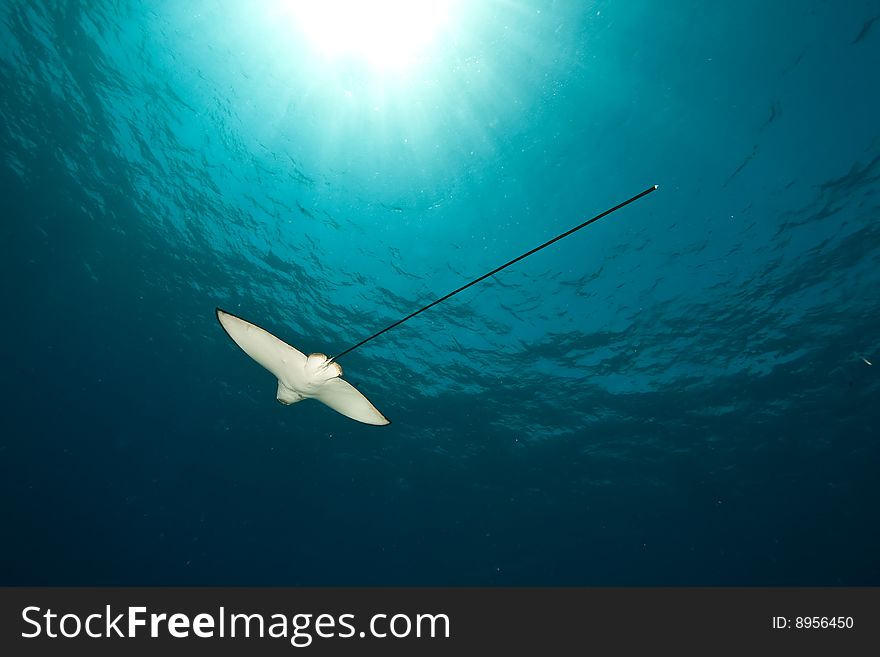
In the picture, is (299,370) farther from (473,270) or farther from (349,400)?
(473,270)

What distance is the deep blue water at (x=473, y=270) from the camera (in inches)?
321

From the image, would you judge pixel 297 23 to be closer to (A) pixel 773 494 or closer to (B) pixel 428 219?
(B) pixel 428 219

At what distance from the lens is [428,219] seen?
425 inches

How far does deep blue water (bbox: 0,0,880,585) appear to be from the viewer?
26.7ft

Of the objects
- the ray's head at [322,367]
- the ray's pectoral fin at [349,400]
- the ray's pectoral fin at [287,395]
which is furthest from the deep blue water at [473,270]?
the ray's head at [322,367]

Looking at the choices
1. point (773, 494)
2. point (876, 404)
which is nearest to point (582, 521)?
point (773, 494)

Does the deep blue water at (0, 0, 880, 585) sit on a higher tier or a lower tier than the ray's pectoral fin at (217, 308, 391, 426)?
higher

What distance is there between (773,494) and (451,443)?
44.9 feet

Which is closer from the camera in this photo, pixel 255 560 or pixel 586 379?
pixel 586 379

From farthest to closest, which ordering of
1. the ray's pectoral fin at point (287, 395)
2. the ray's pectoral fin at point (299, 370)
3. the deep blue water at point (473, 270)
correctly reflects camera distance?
1. the deep blue water at point (473, 270)
2. the ray's pectoral fin at point (287, 395)
3. the ray's pectoral fin at point (299, 370)

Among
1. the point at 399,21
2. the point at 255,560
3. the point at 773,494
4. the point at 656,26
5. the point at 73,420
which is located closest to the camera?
the point at 656,26

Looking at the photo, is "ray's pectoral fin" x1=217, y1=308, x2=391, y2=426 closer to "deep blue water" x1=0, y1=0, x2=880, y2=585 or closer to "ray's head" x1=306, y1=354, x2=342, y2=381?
"ray's head" x1=306, y1=354, x2=342, y2=381

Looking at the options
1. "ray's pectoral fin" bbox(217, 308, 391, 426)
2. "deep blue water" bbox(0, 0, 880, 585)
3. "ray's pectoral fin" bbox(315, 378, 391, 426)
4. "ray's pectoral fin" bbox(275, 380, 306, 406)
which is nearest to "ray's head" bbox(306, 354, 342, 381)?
"ray's pectoral fin" bbox(217, 308, 391, 426)

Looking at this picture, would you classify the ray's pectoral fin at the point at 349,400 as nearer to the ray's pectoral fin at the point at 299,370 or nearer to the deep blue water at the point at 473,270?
the ray's pectoral fin at the point at 299,370
